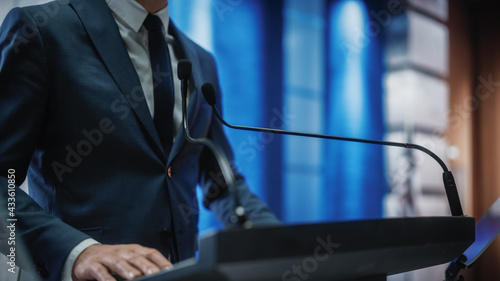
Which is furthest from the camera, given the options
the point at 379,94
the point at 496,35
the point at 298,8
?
the point at 496,35

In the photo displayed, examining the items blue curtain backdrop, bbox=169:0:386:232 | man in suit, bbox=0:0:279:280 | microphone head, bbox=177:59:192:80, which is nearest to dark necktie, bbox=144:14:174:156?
man in suit, bbox=0:0:279:280

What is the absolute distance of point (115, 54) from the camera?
1.15 metres

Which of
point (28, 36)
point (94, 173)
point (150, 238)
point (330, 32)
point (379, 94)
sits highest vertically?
point (330, 32)

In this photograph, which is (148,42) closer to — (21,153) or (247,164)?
(21,153)

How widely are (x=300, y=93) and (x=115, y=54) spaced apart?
1978 mm

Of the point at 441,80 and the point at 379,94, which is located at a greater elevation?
the point at 441,80

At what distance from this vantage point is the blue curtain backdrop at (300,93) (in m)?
2.62

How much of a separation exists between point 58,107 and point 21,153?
12cm

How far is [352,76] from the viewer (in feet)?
11.3

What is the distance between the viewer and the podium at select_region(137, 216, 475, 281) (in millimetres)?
552

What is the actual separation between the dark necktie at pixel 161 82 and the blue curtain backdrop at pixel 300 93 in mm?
1112

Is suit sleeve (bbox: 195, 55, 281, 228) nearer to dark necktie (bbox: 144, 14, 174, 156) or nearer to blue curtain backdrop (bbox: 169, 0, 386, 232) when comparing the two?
dark necktie (bbox: 144, 14, 174, 156)

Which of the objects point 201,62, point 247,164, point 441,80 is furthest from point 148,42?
point 441,80

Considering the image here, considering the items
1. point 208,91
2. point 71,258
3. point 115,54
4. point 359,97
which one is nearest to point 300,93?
point 359,97
